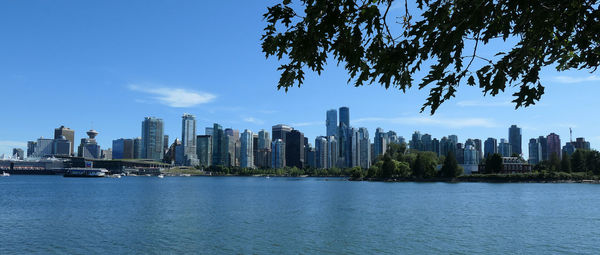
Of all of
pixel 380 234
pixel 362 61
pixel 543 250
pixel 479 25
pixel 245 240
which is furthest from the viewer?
pixel 380 234

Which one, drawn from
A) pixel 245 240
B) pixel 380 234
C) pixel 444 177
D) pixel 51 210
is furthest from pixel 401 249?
pixel 444 177

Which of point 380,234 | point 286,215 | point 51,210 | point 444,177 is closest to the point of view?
point 380,234

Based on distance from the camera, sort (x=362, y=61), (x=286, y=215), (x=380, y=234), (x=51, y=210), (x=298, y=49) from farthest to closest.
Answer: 1. (x=51, y=210)
2. (x=286, y=215)
3. (x=380, y=234)
4. (x=362, y=61)
5. (x=298, y=49)

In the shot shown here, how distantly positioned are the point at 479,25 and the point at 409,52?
1001mm

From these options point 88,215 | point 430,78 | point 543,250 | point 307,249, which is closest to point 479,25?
point 430,78

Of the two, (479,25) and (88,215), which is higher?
(479,25)

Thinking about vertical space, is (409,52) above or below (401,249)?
above

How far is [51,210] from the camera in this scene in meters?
64.2

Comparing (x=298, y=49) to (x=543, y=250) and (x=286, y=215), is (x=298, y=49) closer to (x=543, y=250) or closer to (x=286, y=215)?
(x=543, y=250)

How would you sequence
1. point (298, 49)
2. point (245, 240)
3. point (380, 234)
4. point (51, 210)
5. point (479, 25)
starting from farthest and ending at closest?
point (51, 210) < point (380, 234) < point (245, 240) < point (298, 49) < point (479, 25)

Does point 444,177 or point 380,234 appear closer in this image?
point 380,234

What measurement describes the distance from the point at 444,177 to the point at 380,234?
162 meters

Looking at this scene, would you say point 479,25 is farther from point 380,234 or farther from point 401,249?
point 380,234

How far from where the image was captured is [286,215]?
5600 cm
